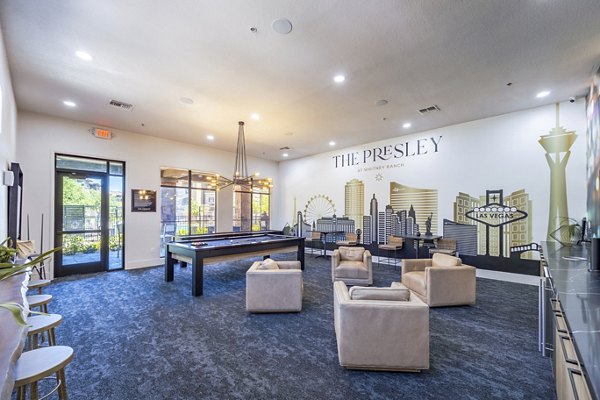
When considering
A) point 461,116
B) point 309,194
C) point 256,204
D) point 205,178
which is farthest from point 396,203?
point 205,178

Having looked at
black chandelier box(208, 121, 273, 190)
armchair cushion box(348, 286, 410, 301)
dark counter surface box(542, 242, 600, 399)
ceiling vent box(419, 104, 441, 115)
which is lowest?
armchair cushion box(348, 286, 410, 301)

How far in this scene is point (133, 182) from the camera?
7.04 meters

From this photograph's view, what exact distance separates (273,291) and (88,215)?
217 inches

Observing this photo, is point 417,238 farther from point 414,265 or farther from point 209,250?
point 209,250

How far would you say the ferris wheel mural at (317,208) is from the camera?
9.31 meters

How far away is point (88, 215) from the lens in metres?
6.45

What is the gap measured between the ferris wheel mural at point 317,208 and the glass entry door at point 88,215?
580cm

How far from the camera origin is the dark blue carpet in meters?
2.27

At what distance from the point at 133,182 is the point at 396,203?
7.20 meters

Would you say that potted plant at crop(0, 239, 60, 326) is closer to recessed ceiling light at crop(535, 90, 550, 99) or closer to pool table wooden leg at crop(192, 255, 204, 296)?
pool table wooden leg at crop(192, 255, 204, 296)

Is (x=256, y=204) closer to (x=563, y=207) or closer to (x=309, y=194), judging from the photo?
(x=309, y=194)

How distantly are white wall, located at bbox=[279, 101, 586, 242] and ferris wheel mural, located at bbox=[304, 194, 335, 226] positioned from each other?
4.27 feet

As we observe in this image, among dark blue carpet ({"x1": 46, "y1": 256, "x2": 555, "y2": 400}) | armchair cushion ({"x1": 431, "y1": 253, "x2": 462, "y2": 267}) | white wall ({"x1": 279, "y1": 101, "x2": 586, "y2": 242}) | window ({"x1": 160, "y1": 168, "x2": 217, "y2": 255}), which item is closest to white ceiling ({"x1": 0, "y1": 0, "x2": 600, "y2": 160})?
white wall ({"x1": 279, "y1": 101, "x2": 586, "y2": 242})

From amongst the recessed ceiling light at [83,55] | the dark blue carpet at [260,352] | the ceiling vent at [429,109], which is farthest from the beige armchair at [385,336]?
the recessed ceiling light at [83,55]
